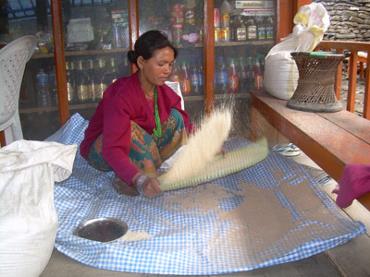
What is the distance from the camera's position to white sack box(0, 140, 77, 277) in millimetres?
1290

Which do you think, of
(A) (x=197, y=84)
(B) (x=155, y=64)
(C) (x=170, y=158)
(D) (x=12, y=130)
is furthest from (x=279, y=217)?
(A) (x=197, y=84)

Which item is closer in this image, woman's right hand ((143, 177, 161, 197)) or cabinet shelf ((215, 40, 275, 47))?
woman's right hand ((143, 177, 161, 197))

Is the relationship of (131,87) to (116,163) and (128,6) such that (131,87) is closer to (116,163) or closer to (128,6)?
(116,163)

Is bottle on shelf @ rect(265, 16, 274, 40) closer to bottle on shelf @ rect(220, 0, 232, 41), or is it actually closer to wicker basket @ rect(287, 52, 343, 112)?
bottle on shelf @ rect(220, 0, 232, 41)

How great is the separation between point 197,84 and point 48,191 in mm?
2301

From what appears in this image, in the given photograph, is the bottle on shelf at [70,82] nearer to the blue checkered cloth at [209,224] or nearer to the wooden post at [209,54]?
the wooden post at [209,54]

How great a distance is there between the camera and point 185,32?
352 cm

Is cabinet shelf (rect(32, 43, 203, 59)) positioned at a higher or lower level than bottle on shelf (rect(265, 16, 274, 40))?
lower

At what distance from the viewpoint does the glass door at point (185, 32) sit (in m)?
3.44

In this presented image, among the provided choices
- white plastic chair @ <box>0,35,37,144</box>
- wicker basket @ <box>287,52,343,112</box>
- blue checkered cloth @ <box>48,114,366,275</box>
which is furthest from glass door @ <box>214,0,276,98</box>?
white plastic chair @ <box>0,35,37,144</box>

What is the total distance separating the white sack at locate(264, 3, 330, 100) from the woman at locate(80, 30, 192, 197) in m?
0.95

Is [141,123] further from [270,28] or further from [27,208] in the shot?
[270,28]

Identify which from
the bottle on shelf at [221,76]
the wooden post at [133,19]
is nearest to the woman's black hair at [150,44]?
the wooden post at [133,19]

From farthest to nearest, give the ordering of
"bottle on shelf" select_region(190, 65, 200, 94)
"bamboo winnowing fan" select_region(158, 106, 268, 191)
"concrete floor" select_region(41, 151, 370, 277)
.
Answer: "bottle on shelf" select_region(190, 65, 200, 94) < "bamboo winnowing fan" select_region(158, 106, 268, 191) < "concrete floor" select_region(41, 151, 370, 277)
